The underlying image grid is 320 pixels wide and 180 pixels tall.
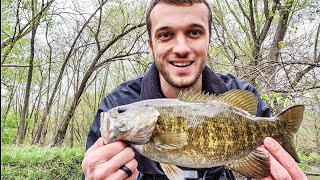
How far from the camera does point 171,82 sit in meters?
2.34

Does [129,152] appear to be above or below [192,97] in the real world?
below

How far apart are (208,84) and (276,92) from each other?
13.3ft

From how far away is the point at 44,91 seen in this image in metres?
21.8

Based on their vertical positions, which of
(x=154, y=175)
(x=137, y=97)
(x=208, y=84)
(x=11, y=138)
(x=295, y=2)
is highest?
(x=295, y=2)

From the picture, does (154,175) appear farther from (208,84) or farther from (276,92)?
(276,92)

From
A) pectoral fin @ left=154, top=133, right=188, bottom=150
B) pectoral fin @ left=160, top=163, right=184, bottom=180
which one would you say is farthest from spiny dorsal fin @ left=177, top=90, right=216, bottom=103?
pectoral fin @ left=160, top=163, right=184, bottom=180

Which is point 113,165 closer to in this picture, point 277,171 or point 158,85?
point 277,171

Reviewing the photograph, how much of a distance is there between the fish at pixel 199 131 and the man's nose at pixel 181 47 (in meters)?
0.50

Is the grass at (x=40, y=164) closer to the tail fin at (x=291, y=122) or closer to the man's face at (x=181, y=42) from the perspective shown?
the man's face at (x=181, y=42)

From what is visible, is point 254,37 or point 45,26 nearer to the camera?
point 254,37

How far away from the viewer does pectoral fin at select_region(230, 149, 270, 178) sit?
1722 mm

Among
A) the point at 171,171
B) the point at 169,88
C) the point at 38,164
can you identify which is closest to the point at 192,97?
the point at 171,171

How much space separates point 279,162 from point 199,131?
0.46 metres

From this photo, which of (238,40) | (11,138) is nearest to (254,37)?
(238,40)
